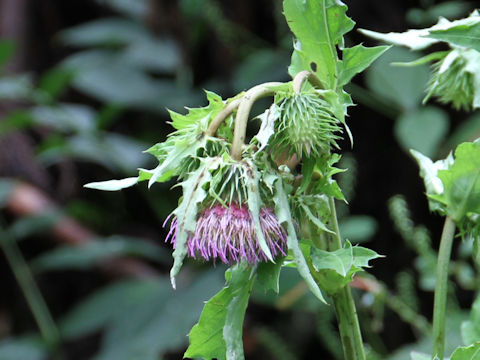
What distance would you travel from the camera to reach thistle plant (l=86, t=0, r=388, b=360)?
818mm

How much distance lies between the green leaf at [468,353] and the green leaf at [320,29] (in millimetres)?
434

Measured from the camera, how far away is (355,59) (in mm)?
933

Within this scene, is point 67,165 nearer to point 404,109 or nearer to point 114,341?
point 114,341

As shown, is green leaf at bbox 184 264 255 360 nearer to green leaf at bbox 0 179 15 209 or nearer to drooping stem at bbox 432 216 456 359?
drooping stem at bbox 432 216 456 359

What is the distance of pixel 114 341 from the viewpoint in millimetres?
2613

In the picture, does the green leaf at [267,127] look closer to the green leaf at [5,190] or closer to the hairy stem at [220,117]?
the hairy stem at [220,117]

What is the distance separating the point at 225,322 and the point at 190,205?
0.20m

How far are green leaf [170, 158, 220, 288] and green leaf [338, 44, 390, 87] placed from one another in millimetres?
257

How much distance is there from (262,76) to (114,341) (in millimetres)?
1415

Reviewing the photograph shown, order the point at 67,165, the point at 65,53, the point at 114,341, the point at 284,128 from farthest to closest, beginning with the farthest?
1. the point at 65,53
2. the point at 67,165
3. the point at 114,341
4. the point at 284,128

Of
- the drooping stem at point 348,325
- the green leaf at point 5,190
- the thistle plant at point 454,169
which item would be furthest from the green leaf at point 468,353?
the green leaf at point 5,190

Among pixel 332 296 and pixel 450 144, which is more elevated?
pixel 332 296

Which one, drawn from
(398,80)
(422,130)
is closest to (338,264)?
(422,130)

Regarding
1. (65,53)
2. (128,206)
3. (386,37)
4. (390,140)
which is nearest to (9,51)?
(128,206)
